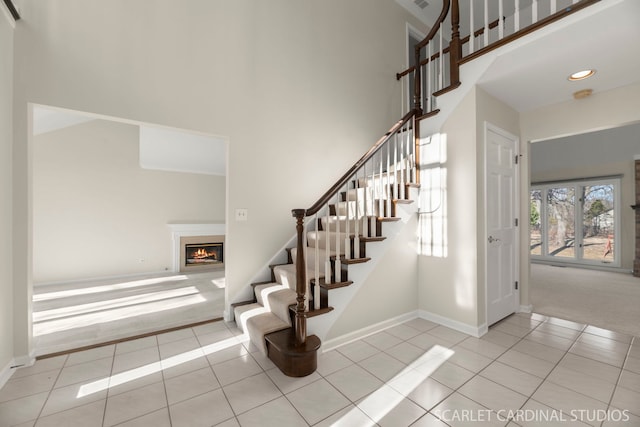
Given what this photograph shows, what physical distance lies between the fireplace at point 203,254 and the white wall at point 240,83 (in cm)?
324

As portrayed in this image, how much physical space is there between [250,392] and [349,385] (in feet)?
2.32

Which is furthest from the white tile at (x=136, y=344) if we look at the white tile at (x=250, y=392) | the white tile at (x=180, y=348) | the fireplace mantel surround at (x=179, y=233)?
the fireplace mantel surround at (x=179, y=233)

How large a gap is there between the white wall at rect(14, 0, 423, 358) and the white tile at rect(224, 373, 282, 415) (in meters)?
1.20

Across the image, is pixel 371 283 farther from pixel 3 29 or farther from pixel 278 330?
pixel 3 29

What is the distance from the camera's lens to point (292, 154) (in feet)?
11.4

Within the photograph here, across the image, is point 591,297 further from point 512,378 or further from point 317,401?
point 317,401

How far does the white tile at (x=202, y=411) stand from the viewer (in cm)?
159

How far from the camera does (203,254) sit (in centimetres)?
594

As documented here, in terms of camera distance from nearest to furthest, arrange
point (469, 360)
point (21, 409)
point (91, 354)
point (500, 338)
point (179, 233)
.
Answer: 1. point (21, 409)
2. point (469, 360)
3. point (91, 354)
4. point (500, 338)
5. point (179, 233)

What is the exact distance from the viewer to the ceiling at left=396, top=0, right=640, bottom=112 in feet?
6.50

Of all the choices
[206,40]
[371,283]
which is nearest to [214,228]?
[206,40]

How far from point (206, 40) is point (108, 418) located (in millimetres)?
3398

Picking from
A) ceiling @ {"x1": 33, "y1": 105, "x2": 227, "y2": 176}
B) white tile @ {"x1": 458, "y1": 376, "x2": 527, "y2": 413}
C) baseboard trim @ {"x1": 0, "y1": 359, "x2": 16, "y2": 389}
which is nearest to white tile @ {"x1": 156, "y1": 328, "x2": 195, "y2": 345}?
baseboard trim @ {"x1": 0, "y1": 359, "x2": 16, "y2": 389}

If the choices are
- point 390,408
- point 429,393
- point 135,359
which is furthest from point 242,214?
point 429,393
